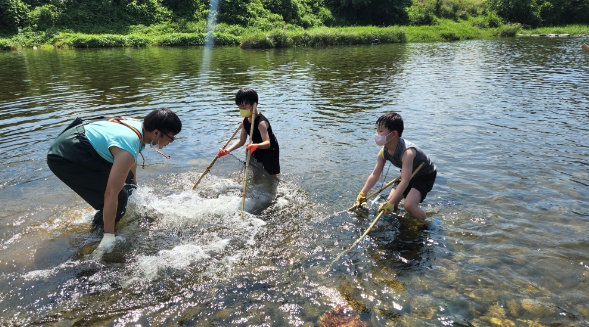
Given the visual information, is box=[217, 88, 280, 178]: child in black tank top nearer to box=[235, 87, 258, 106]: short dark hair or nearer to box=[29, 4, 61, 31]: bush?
box=[235, 87, 258, 106]: short dark hair

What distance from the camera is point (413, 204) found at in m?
5.43

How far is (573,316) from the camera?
3736mm

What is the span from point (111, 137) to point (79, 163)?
544mm

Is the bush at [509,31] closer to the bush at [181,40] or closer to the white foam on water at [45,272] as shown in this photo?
the bush at [181,40]

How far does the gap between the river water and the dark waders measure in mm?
887

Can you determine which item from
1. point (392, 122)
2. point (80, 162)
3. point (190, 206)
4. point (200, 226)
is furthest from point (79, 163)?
point (392, 122)

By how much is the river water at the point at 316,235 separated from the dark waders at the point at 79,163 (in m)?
0.89

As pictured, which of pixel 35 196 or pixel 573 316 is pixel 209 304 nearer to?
pixel 573 316

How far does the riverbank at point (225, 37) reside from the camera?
120 feet

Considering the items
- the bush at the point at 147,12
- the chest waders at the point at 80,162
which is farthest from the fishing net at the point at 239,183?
the bush at the point at 147,12

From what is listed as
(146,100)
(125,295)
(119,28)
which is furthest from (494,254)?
(119,28)

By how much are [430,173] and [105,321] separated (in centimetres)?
435

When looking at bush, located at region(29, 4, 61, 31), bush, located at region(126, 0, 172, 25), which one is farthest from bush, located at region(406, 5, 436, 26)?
Result: bush, located at region(29, 4, 61, 31)

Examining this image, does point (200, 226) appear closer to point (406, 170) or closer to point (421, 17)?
point (406, 170)
